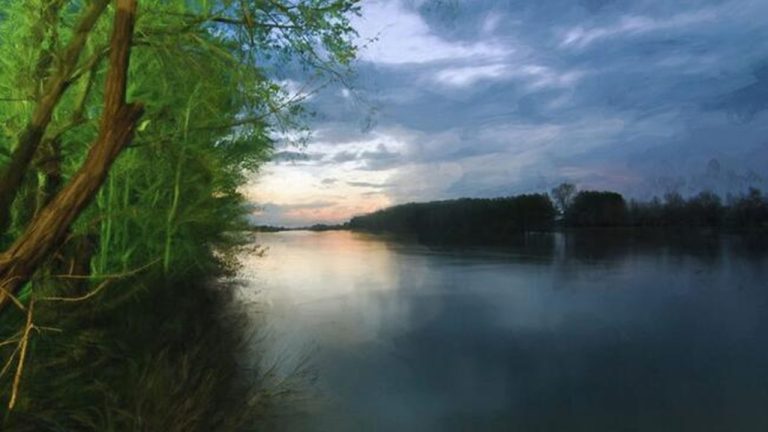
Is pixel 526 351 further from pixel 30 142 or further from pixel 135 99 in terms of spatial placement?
pixel 30 142

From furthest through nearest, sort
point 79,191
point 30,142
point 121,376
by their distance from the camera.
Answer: point 121,376
point 30,142
point 79,191

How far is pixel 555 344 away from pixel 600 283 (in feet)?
50.3

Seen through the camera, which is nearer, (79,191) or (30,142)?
(79,191)

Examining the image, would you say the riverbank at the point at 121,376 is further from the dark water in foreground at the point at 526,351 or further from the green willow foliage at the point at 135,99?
the dark water in foreground at the point at 526,351

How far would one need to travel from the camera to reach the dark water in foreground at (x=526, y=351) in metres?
10.1

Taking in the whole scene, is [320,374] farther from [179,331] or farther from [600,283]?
[600,283]

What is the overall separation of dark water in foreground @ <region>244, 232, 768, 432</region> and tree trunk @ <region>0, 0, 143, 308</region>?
5453mm

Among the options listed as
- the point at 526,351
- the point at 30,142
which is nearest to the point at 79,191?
the point at 30,142

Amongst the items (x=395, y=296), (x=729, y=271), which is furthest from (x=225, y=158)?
(x=729, y=271)

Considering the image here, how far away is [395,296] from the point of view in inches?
1039

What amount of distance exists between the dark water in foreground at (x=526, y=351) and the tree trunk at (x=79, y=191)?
17.9ft

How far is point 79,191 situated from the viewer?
3.86 m

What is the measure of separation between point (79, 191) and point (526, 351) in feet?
42.9

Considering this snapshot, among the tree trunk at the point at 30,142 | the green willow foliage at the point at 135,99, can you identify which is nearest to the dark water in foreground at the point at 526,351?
the green willow foliage at the point at 135,99
